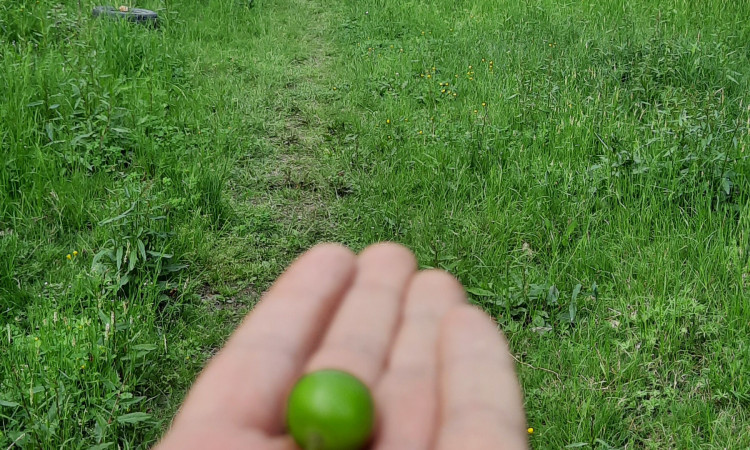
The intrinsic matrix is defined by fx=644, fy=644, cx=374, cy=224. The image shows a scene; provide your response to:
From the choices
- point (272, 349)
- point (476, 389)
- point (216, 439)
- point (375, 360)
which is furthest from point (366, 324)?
point (216, 439)

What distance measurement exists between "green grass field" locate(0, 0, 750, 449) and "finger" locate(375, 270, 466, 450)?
3.67 feet

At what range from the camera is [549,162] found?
14.1 ft

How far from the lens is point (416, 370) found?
171 cm

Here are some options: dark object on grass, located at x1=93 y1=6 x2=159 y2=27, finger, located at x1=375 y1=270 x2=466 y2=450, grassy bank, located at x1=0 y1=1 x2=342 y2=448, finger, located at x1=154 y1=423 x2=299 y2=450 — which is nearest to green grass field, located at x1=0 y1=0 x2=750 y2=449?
grassy bank, located at x1=0 y1=1 x2=342 y2=448

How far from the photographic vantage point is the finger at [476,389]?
1414mm

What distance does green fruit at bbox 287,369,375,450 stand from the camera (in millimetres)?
1450

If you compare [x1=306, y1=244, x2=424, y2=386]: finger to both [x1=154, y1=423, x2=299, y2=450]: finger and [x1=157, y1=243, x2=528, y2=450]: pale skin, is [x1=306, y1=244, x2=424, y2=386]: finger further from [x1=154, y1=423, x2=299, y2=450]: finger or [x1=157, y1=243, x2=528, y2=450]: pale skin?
[x1=154, y1=423, x2=299, y2=450]: finger

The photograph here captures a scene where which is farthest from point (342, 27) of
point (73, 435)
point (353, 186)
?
point (73, 435)

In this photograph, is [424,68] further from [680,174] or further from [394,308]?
[394,308]

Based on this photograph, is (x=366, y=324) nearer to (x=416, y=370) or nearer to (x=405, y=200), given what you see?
(x=416, y=370)

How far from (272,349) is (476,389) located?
533mm

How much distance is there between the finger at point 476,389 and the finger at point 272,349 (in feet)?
1.17

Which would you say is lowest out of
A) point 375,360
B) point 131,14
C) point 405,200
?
point 405,200

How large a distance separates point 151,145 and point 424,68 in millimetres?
2825
